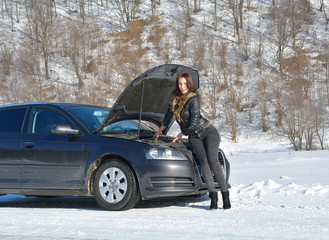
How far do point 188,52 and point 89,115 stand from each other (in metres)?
39.1

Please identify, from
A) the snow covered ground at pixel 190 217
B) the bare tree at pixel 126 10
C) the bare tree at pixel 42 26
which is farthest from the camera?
the bare tree at pixel 126 10

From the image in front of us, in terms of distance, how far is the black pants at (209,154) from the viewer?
20.4 ft

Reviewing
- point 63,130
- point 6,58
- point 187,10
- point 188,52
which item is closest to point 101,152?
point 63,130

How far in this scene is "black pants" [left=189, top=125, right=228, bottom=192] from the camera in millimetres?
6219

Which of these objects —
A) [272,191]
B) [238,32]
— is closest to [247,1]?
[238,32]

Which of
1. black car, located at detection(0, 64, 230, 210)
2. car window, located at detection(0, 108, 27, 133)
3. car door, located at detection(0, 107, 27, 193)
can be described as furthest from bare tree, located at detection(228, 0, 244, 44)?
car door, located at detection(0, 107, 27, 193)

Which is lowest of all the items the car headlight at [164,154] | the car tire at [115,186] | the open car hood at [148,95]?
the car tire at [115,186]

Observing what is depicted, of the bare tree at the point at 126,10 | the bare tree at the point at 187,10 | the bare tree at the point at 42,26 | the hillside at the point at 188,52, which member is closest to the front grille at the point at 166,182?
the hillside at the point at 188,52

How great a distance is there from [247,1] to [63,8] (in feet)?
78.2

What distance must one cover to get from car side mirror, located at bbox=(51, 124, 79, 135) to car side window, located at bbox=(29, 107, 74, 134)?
1.09ft

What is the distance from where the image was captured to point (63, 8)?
61.2m

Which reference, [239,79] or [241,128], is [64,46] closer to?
[239,79]

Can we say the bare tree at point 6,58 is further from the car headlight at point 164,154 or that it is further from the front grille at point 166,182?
the front grille at point 166,182

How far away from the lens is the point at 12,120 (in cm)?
736
